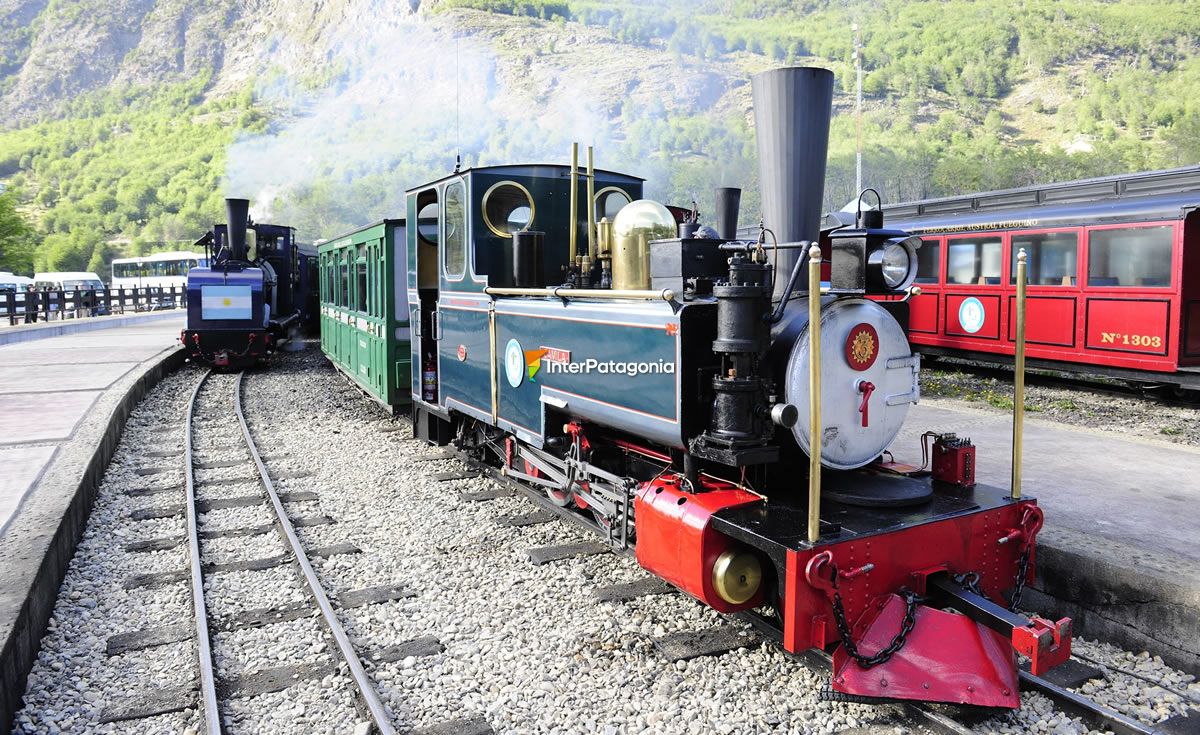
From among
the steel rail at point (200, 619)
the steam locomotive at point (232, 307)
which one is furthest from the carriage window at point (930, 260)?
the steam locomotive at point (232, 307)

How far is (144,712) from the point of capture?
3.61 metres

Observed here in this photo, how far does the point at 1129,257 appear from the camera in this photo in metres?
10.4

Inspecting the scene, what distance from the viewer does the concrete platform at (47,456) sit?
4.01 metres

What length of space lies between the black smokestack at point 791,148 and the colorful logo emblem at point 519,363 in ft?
5.98

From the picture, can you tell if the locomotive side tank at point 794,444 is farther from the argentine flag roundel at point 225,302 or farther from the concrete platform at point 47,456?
the argentine flag roundel at point 225,302

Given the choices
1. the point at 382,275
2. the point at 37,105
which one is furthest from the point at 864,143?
the point at 37,105

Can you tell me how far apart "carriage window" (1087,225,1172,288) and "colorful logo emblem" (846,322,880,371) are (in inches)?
309

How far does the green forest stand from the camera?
5438 cm

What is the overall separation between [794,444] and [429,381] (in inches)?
183

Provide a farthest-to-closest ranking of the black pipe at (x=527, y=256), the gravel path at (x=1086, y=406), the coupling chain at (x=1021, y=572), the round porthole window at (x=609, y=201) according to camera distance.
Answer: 1. the gravel path at (x=1086, y=406)
2. the round porthole window at (x=609, y=201)
3. the black pipe at (x=527, y=256)
4. the coupling chain at (x=1021, y=572)

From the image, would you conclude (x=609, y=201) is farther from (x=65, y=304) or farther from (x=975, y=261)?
(x=65, y=304)

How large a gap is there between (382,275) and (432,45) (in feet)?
339

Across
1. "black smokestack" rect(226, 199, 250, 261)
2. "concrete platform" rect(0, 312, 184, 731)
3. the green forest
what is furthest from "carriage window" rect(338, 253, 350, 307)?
the green forest

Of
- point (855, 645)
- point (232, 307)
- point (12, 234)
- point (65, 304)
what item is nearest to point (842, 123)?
point (12, 234)
